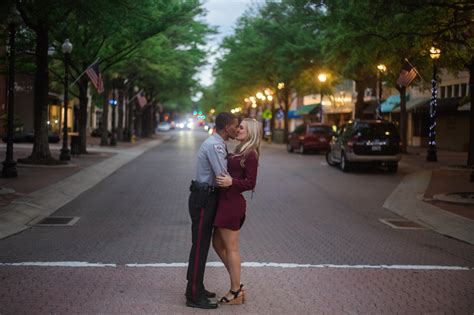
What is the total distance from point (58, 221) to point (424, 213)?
23.6 feet

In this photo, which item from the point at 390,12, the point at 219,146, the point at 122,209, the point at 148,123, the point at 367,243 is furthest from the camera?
the point at 148,123

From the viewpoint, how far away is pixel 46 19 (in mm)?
17953

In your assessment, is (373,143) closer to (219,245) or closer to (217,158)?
(219,245)

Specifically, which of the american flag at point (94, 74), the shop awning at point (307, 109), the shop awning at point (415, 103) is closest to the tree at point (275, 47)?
the shop awning at point (415, 103)

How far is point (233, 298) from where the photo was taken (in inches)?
231

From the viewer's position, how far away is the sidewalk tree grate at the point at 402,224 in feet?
36.3

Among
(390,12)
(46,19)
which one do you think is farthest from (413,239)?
(46,19)

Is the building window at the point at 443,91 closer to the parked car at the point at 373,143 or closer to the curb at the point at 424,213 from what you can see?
the parked car at the point at 373,143

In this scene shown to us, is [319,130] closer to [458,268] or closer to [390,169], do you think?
[390,169]

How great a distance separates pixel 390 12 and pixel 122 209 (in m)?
8.24

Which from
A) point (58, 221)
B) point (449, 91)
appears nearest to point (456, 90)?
point (449, 91)

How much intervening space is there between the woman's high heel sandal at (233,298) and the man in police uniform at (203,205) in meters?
0.13

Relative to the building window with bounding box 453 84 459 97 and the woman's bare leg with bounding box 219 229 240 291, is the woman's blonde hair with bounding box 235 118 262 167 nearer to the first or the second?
the woman's bare leg with bounding box 219 229 240 291

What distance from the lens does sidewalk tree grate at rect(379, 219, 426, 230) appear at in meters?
11.1
